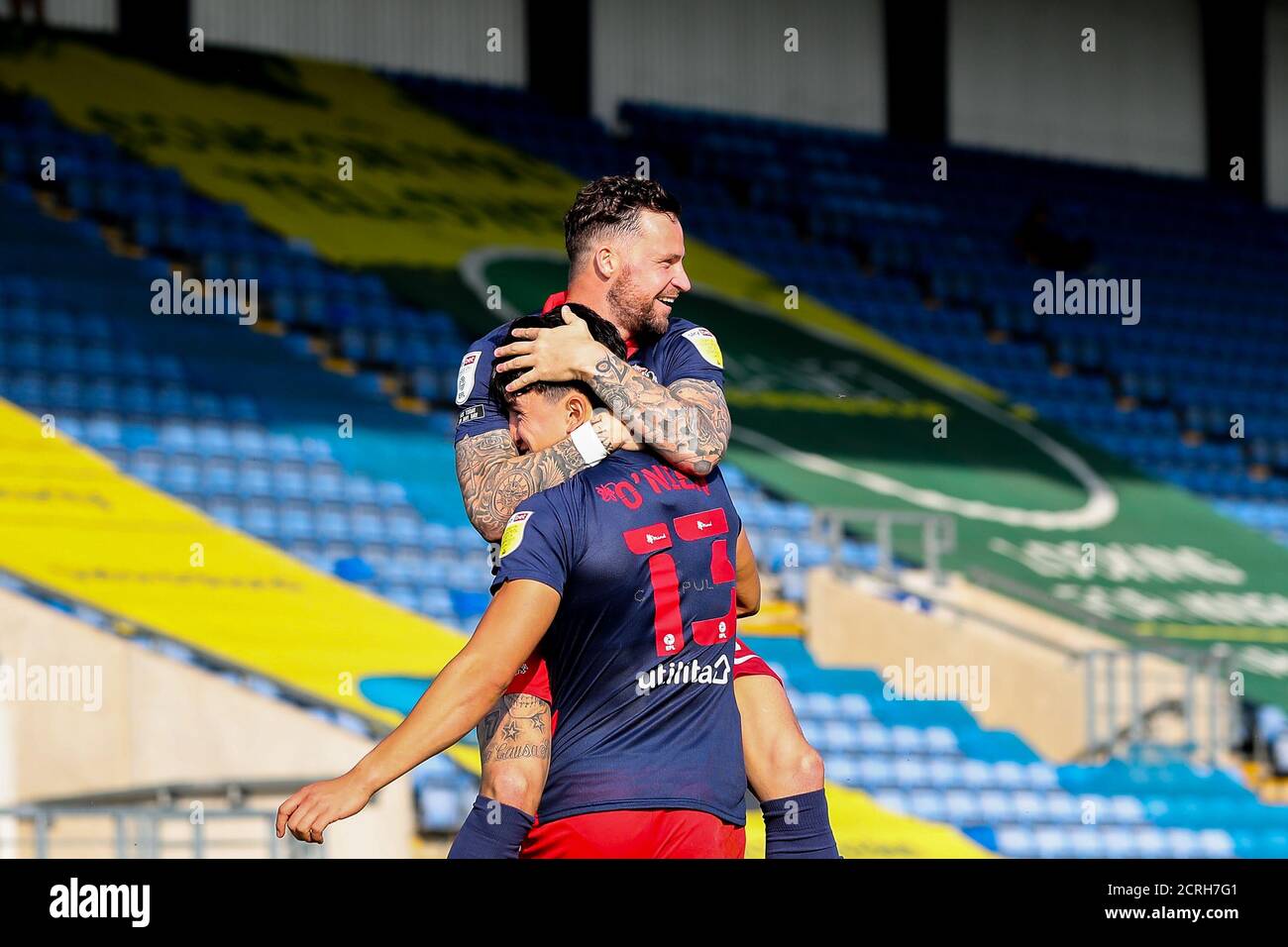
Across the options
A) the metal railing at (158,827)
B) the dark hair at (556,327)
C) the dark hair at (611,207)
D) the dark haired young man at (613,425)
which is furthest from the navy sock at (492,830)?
the metal railing at (158,827)

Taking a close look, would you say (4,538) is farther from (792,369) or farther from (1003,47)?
(1003,47)

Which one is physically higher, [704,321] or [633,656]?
[704,321]

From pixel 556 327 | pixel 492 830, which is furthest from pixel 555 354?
pixel 492 830

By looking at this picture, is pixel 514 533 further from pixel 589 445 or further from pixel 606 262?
pixel 606 262

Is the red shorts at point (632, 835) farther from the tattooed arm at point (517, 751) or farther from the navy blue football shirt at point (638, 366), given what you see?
the navy blue football shirt at point (638, 366)

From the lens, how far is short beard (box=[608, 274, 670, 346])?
3.58 m

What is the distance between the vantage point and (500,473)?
3430mm

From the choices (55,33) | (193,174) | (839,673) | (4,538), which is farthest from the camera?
(55,33)

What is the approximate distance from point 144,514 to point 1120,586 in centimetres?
664

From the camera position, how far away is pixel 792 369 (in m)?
15.8

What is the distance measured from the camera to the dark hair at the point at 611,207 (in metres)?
3.55

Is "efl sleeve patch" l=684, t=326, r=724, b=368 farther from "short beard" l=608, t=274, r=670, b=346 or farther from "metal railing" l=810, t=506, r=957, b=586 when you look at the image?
"metal railing" l=810, t=506, r=957, b=586

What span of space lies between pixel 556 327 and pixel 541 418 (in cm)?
17
